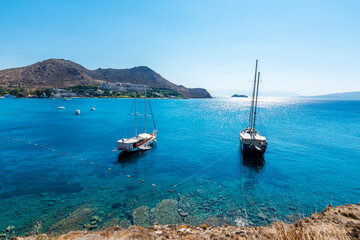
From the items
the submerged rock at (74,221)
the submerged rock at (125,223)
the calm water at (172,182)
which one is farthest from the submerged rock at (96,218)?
the submerged rock at (125,223)

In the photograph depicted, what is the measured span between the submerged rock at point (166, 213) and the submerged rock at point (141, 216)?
1.70ft

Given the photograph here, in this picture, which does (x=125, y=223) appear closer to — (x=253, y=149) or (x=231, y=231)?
(x=231, y=231)

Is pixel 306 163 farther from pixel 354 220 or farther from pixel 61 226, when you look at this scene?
pixel 61 226

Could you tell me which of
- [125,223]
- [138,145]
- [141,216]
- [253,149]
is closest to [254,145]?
[253,149]

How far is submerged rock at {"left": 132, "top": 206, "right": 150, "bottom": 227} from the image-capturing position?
14.6 metres

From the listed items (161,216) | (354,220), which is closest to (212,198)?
(161,216)

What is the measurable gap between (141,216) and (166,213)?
232 cm

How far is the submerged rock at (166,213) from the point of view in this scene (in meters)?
15.0

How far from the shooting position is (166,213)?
631 inches

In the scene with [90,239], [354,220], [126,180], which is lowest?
[126,180]

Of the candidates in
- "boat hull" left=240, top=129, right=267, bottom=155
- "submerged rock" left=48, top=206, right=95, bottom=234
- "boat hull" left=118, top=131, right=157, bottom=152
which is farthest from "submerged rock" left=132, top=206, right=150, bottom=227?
"boat hull" left=240, top=129, right=267, bottom=155

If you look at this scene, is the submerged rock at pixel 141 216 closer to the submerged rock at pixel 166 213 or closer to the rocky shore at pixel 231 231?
the submerged rock at pixel 166 213

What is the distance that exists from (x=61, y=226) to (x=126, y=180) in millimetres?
9135

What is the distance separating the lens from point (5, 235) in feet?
40.2
